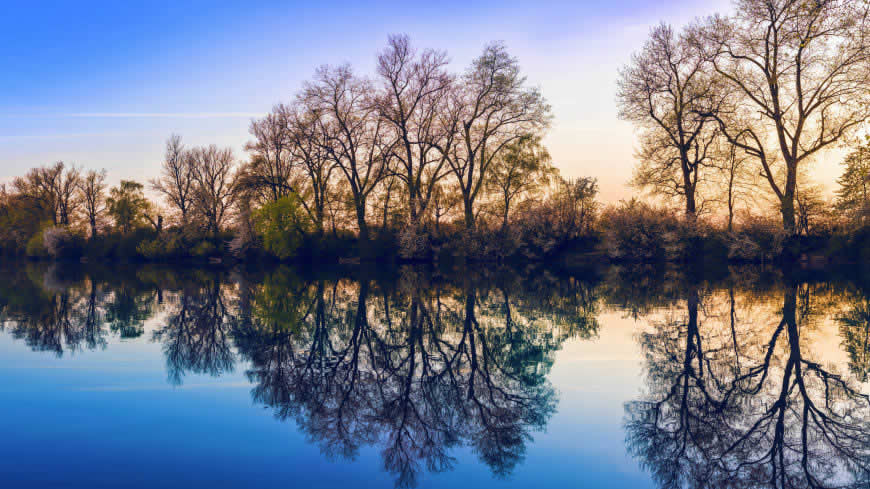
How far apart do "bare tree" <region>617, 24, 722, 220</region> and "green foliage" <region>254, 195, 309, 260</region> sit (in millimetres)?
21471

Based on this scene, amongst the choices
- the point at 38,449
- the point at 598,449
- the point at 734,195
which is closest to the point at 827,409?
the point at 598,449

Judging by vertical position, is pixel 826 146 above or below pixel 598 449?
above

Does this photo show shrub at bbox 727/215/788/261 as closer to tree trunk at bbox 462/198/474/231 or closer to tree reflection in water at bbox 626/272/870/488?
tree trunk at bbox 462/198/474/231

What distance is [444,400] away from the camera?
17.5ft

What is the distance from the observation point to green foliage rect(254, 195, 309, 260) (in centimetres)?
3412

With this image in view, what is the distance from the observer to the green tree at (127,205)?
167 ft

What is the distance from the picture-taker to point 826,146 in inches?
977

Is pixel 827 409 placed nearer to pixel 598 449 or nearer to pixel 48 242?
pixel 598 449

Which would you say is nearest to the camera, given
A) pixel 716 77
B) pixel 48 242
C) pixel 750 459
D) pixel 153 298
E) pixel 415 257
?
pixel 750 459

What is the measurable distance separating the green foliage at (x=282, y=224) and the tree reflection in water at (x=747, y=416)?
29.6 meters

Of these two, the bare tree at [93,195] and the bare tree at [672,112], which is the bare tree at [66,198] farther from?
the bare tree at [672,112]

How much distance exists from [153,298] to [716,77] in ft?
90.1

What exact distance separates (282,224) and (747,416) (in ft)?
107

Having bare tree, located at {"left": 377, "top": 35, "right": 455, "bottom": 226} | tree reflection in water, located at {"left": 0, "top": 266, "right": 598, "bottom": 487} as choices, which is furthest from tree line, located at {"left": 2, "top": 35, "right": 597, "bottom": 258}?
tree reflection in water, located at {"left": 0, "top": 266, "right": 598, "bottom": 487}
